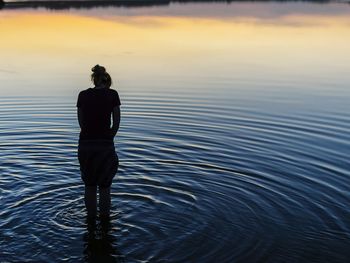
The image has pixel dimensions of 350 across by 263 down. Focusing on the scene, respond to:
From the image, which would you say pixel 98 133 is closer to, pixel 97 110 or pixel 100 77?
pixel 97 110

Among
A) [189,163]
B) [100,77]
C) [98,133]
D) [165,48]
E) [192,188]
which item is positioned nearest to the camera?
[100,77]

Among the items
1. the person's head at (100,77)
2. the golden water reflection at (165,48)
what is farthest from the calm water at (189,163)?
the person's head at (100,77)

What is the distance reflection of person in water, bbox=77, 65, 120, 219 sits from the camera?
29.6 feet

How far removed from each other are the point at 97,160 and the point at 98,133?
47cm

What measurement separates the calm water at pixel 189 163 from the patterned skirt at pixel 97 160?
86cm

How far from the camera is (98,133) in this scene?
926 centimetres

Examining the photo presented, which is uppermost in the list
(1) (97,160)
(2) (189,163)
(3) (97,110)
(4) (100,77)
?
(4) (100,77)

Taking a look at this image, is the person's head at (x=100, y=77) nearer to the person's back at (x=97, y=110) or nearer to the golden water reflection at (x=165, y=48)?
the person's back at (x=97, y=110)

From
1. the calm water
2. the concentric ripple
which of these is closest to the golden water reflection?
the calm water

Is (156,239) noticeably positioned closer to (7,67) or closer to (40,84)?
(40,84)

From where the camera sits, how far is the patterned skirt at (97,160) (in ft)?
30.6

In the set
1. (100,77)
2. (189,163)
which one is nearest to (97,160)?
(100,77)

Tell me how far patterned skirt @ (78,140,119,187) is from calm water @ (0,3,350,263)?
86 centimetres

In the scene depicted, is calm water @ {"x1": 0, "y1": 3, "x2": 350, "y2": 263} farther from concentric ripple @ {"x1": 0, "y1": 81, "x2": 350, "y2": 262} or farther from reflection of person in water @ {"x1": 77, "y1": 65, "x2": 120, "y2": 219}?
reflection of person in water @ {"x1": 77, "y1": 65, "x2": 120, "y2": 219}
